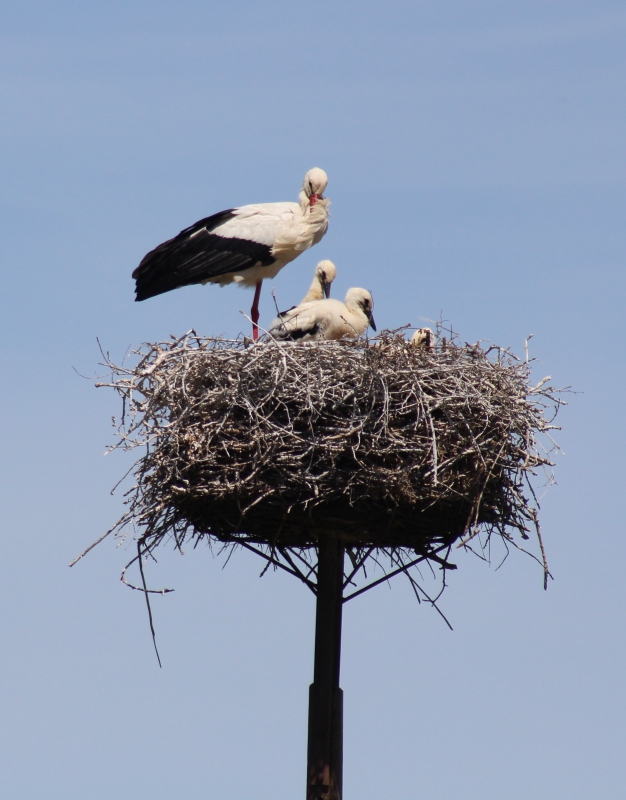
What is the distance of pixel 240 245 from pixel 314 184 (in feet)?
2.31

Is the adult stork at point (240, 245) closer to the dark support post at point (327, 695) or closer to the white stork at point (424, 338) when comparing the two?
the white stork at point (424, 338)

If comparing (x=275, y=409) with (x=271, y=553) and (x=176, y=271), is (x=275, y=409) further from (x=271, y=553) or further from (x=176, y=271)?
(x=176, y=271)

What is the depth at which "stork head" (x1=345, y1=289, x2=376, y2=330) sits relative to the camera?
829cm

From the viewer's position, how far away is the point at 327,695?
20.1ft

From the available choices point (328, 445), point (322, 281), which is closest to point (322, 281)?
point (322, 281)

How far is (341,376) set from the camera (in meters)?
6.48

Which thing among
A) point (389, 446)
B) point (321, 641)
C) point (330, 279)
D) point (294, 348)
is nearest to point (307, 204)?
point (330, 279)

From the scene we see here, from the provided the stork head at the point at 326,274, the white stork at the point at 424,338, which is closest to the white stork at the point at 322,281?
the stork head at the point at 326,274

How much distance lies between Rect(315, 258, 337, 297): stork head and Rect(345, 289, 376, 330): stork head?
1.70 ft

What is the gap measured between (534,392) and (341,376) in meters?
1.10

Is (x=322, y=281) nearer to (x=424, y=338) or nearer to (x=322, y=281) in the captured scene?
(x=322, y=281)

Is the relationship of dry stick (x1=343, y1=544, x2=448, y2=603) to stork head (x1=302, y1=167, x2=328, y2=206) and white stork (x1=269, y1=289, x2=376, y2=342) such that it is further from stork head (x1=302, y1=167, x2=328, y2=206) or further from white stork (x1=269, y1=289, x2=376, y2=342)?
stork head (x1=302, y1=167, x2=328, y2=206)

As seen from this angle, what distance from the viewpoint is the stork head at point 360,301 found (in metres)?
8.29

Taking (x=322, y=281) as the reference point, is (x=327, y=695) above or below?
below
